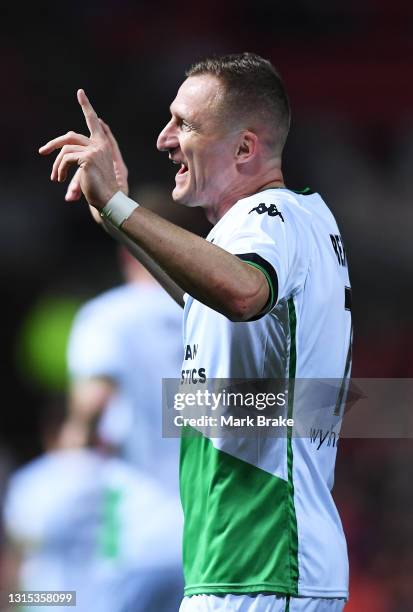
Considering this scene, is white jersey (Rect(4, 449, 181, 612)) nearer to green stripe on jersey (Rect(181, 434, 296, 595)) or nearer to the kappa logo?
green stripe on jersey (Rect(181, 434, 296, 595))

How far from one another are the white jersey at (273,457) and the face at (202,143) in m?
0.21

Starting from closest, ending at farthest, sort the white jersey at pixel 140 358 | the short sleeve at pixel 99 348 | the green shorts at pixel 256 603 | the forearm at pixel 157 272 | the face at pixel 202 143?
the green shorts at pixel 256 603, the face at pixel 202 143, the forearm at pixel 157 272, the white jersey at pixel 140 358, the short sleeve at pixel 99 348

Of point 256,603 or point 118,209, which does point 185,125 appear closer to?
point 118,209

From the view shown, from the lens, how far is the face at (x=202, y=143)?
8.36 feet

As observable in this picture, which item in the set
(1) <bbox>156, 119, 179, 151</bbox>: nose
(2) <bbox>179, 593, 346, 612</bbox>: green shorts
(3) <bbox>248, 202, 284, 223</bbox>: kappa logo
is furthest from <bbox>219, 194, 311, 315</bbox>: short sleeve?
(2) <bbox>179, 593, 346, 612</bbox>: green shorts

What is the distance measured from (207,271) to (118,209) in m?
0.23

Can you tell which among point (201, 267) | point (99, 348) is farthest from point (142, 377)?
point (201, 267)

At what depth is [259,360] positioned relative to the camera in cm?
228

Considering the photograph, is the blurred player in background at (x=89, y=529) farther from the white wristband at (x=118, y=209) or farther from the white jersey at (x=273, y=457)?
the white wristband at (x=118, y=209)

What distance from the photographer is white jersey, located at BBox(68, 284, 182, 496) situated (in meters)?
4.55

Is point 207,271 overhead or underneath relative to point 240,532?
overhead

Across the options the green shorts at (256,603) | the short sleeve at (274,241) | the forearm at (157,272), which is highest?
the forearm at (157,272)

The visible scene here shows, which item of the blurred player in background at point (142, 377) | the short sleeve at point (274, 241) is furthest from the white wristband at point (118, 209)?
the blurred player in background at point (142, 377)

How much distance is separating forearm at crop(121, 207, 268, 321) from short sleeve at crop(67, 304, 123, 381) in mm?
2627
